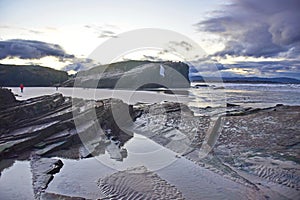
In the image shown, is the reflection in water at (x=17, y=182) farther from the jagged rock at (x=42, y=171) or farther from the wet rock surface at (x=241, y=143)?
the wet rock surface at (x=241, y=143)

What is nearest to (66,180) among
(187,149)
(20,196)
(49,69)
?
(20,196)

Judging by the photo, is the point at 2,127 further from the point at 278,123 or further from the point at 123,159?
Answer: the point at 278,123

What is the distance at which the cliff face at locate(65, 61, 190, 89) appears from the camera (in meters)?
99.7

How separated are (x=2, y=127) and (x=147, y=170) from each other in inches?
413

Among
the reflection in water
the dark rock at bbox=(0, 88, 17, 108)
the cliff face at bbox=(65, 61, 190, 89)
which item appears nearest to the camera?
the reflection in water

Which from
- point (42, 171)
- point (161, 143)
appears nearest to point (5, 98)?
point (42, 171)

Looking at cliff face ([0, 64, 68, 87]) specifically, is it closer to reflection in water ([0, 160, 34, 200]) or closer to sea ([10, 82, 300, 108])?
sea ([10, 82, 300, 108])

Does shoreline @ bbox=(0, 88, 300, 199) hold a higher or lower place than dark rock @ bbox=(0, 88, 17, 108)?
lower

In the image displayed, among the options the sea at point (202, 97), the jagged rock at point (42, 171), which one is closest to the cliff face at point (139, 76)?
the sea at point (202, 97)

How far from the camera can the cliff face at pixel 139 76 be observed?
9969 centimetres

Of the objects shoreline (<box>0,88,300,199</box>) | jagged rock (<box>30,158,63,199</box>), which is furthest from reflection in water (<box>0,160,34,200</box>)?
shoreline (<box>0,88,300,199</box>)

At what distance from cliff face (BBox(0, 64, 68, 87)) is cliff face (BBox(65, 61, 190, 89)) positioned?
789 inches

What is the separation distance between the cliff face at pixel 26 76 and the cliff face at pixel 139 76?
789 inches

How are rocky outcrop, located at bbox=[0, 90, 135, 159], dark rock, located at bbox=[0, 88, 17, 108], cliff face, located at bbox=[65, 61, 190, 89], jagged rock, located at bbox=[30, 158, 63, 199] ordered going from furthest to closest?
cliff face, located at bbox=[65, 61, 190, 89], dark rock, located at bbox=[0, 88, 17, 108], rocky outcrop, located at bbox=[0, 90, 135, 159], jagged rock, located at bbox=[30, 158, 63, 199]
